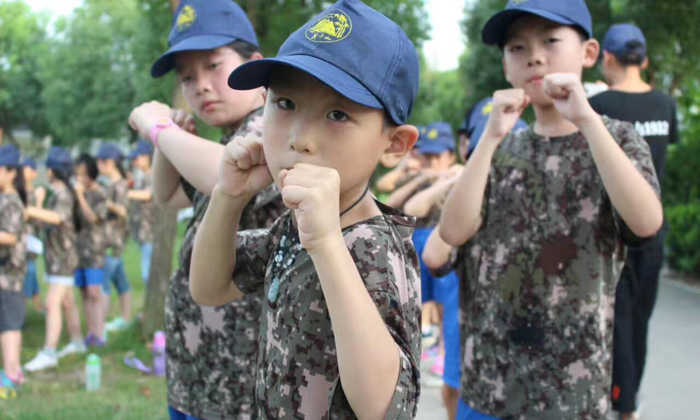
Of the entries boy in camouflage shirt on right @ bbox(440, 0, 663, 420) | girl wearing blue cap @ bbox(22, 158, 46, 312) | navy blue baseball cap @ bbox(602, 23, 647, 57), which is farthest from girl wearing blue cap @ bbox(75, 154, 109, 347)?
boy in camouflage shirt on right @ bbox(440, 0, 663, 420)

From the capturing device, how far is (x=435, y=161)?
6418 mm

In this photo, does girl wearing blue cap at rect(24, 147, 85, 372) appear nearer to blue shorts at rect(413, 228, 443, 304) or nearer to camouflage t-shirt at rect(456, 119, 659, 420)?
blue shorts at rect(413, 228, 443, 304)

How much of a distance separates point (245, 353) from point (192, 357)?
21 centimetres

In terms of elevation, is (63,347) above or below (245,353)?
below

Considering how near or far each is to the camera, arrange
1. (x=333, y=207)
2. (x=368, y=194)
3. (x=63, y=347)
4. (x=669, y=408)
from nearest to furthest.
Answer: (x=333, y=207)
(x=368, y=194)
(x=669, y=408)
(x=63, y=347)

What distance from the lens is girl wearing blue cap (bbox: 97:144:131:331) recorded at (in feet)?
28.2

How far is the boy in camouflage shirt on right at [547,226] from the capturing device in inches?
93.9

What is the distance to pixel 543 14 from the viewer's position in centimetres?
238

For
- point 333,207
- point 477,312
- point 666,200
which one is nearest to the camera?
point 333,207

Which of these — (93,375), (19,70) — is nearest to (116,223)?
(93,375)

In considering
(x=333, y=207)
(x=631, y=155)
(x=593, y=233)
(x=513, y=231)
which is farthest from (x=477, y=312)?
(x=333, y=207)

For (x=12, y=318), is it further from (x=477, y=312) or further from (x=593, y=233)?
(x=593, y=233)

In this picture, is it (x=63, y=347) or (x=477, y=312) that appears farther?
(x=63, y=347)

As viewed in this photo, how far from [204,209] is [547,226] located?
1.17 metres
